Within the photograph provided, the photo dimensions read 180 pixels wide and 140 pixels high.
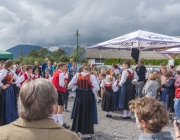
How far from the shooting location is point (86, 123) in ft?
16.9

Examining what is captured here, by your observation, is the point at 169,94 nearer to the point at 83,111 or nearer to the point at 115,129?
the point at 115,129

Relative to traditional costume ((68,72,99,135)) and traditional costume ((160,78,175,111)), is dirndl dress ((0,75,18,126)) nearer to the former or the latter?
traditional costume ((68,72,99,135))

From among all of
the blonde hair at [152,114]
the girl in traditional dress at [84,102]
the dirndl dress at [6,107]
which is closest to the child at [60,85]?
the girl in traditional dress at [84,102]

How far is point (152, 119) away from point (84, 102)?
3335 millimetres

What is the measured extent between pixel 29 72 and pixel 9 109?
155 centimetres

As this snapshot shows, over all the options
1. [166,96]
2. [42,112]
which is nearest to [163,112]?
[42,112]

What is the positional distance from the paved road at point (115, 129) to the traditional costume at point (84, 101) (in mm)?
449

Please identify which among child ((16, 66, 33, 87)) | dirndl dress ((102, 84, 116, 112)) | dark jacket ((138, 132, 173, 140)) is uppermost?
child ((16, 66, 33, 87))

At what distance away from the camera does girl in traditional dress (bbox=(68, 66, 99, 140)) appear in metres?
5.14

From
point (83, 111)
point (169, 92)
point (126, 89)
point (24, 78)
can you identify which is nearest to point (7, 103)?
point (24, 78)

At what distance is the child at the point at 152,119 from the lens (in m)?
1.94

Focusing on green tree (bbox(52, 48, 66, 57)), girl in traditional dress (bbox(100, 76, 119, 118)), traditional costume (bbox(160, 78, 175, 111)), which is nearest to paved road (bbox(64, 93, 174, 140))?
girl in traditional dress (bbox(100, 76, 119, 118))

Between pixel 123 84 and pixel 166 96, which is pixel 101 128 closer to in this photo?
pixel 123 84

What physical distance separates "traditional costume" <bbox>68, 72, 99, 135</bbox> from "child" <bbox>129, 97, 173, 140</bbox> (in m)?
3.13
